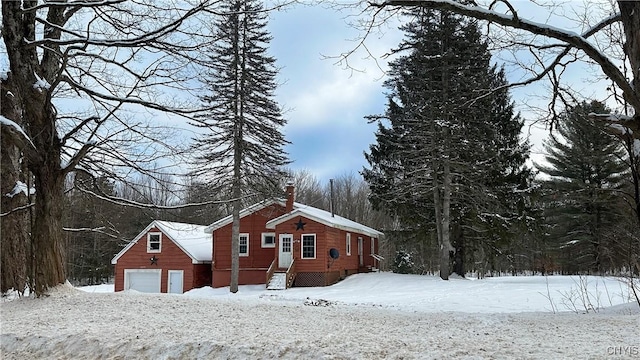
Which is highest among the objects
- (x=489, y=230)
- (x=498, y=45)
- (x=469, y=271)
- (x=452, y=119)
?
(x=452, y=119)

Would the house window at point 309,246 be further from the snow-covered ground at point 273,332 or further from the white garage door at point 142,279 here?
the snow-covered ground at point 273,332

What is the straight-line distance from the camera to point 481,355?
436 cm

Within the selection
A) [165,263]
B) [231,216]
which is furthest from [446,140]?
[165,263]

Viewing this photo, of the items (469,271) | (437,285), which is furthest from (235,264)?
(469,271)

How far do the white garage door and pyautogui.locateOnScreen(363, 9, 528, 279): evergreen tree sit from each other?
1331 centimetres

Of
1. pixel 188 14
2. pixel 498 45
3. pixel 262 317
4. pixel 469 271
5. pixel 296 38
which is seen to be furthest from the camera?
pixel 469 271

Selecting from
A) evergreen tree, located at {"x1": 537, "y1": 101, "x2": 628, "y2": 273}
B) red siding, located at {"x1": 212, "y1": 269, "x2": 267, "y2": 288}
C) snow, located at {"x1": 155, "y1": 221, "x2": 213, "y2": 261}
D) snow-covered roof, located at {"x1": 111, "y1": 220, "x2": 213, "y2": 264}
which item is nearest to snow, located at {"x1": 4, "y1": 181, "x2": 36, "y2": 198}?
red siding, located at {"x1": 212, "y1": 269, "x2": 267, "y2": 288}

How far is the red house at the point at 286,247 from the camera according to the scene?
23.8m

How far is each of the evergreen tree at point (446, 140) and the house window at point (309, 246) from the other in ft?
14.5

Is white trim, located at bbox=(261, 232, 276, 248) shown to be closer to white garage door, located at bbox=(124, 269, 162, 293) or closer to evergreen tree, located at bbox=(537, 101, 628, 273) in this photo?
white garage door, located at bbox=(124, 269, 162, 293)

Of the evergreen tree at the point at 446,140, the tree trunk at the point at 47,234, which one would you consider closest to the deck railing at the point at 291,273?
the evergreen tree at the point at 446,140

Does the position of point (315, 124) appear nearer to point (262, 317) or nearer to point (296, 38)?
point (296, 38)

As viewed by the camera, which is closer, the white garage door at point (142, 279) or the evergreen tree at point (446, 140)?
the evergreen tree at point (446, 140)

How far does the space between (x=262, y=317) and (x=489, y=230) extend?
2039 cm
